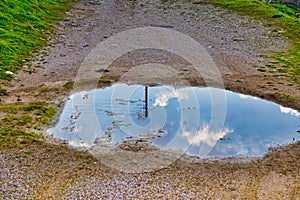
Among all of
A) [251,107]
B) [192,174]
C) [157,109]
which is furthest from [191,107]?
[192,174]

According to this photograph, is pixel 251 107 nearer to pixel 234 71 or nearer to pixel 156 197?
pixel 234 71

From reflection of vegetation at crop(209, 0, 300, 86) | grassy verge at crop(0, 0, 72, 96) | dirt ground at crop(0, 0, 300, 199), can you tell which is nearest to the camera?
dirt ground at crop(0, 0, 300, 199)

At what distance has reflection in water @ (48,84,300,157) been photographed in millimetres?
11702

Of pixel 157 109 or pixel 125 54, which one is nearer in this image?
pixel 157 109

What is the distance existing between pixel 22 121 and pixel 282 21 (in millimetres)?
18189

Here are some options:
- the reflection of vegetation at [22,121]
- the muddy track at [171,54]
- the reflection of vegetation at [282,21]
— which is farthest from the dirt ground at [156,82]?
the reflection of vegetation at [282,21]

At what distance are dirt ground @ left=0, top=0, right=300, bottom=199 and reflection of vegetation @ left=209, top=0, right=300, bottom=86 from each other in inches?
24.2

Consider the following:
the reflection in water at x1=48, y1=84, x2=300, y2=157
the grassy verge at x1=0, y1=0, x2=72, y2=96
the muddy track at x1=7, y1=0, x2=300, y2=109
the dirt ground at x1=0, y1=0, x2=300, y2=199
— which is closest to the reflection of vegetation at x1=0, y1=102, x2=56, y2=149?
the dirt ground at x1=0, y1=0, x2=300, y2=199

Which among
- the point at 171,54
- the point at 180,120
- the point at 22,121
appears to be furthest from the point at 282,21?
the point at 22,121

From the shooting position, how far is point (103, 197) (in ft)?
29.8

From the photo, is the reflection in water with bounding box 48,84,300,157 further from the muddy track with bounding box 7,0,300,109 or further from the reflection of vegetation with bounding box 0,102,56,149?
the muddy track with bounding box 7,0,300,109

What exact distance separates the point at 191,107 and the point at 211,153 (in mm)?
2950

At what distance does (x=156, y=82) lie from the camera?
15.6m

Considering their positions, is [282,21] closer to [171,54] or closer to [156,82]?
[171,54]
